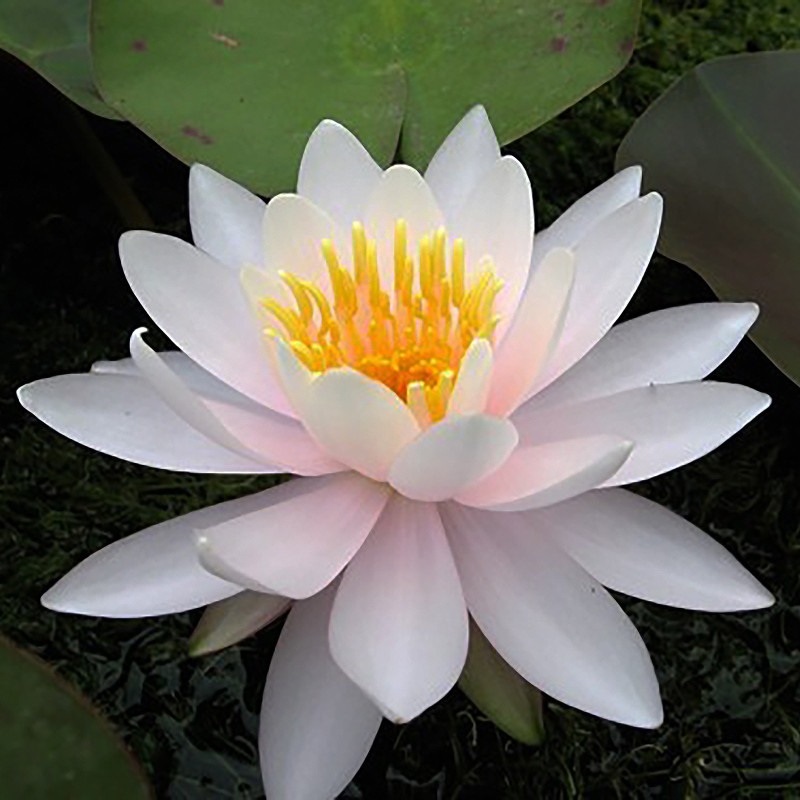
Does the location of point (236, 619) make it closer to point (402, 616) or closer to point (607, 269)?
point (402, 616)

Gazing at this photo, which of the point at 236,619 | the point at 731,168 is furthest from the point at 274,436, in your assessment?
the point at 731,168

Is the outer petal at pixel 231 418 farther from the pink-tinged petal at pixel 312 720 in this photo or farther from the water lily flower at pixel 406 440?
the pink-tinged petal at pixel 312 720

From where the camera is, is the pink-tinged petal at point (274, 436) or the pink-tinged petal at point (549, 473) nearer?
the pink-tinged petal at point (549, 473)

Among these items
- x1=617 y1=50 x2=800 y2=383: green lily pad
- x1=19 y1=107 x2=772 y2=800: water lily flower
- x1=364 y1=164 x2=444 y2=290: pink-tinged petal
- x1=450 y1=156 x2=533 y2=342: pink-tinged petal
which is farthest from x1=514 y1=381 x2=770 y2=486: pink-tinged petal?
x1=617 y1=50 x2=800 y2=383: green lily pad

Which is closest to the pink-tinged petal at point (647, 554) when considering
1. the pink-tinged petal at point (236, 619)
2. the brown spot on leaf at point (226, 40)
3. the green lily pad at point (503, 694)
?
the green lily pad at point (503, 694)

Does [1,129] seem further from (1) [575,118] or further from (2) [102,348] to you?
(1) [575,118]

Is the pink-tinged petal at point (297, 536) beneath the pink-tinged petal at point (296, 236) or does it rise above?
beneath

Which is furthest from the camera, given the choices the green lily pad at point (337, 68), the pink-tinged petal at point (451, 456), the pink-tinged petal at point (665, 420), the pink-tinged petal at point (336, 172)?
the green lily pad at point (337, 68)
